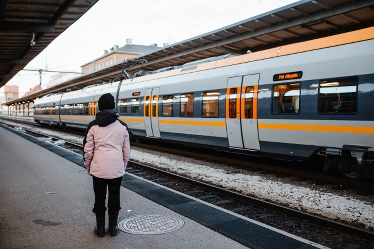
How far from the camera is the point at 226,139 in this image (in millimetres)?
11461

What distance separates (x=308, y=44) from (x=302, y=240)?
599 centimetres

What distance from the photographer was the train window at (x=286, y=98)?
910 cm

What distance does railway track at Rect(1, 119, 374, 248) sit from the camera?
4926 mm

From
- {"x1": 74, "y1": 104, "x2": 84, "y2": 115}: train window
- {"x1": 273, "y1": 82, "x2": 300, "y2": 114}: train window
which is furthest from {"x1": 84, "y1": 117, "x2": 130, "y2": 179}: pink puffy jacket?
{"x1": 74, "y1": 104, "x2": 84, "y2": 115}: train window

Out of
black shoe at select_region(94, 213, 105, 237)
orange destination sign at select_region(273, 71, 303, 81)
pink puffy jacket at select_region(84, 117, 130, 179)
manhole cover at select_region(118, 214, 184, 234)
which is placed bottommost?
manhole cover at select_region(118, 214, 184, 234)

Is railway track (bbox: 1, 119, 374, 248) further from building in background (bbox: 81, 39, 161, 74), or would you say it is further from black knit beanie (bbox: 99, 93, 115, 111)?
building in background (bbox: 81, 39, 161, 74)

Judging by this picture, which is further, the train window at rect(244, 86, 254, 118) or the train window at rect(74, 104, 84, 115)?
the train window at rect(74, 104, 84, 115)

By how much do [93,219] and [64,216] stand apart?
0.52 meters

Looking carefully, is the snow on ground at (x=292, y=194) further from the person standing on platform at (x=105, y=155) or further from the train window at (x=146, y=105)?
the train window at (x=146, y=105)

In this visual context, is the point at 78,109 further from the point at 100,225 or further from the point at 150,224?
the point at 100,225

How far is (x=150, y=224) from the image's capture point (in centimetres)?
516

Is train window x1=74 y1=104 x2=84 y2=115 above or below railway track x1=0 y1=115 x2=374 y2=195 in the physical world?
above

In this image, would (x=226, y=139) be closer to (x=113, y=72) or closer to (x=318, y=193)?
(x=318, y=193)

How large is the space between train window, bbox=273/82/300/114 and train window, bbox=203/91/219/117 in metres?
2.60
